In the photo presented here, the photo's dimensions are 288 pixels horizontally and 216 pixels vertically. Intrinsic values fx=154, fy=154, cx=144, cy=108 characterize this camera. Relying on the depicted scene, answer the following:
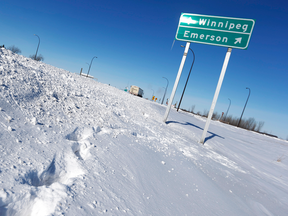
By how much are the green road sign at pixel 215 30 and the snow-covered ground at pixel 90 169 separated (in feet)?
18.1

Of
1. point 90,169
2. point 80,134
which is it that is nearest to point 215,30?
point 80,134

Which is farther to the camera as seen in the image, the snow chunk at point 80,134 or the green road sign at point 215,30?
the green road sign at point 215,30

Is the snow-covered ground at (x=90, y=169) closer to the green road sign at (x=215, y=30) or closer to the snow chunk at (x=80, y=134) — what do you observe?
the snow chunk at (x=80, y=134)

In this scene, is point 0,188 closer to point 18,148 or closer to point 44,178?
point 44,178

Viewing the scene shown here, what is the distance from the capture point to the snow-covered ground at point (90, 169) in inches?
71.5

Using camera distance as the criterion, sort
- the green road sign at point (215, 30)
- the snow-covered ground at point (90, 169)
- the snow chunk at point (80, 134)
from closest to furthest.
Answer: the snow-covered ground at point (90, 169) → the snow chunk at point (80, 134) → the green road sign at point (215, 30)

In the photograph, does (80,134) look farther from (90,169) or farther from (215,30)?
(215,30)

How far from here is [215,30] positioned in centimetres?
711

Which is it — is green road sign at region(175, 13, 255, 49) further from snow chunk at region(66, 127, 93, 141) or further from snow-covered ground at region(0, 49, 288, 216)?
snow chunk at region(66, 127, 93, 141)

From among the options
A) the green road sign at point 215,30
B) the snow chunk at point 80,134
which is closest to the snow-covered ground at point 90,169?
the snow chunk at point 80,134

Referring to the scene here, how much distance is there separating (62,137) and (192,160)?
3.50 m

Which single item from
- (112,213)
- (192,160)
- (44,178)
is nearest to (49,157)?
(44,178)

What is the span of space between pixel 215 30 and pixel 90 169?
774 cm

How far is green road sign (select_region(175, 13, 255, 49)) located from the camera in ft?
22.0
